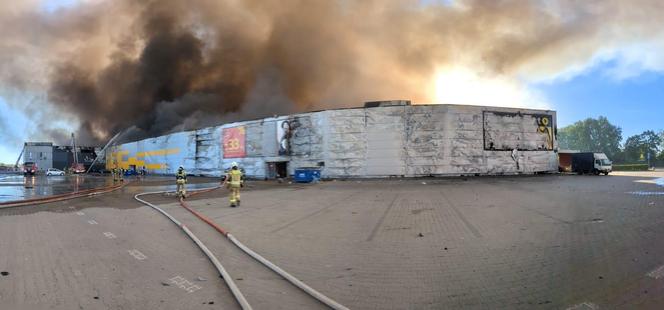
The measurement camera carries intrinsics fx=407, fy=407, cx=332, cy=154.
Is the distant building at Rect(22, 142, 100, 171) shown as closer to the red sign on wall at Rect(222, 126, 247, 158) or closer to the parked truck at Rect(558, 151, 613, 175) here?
the red sign on wall at Rect(222, 126, 247, 158)

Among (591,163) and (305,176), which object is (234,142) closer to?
(305,176)

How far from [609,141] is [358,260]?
143 meters

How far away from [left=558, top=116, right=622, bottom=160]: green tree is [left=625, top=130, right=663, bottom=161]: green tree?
17.1 ft

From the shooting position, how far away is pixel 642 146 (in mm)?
107000

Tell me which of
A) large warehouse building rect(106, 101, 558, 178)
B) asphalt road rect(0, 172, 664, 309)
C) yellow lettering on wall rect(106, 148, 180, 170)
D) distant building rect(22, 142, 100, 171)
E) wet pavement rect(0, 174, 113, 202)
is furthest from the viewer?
distant building rect(22, 142, 100, 171)

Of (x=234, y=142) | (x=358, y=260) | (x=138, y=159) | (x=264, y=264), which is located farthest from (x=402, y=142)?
(x=138, y=159)

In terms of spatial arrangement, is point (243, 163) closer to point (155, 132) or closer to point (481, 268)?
point (155, 132)

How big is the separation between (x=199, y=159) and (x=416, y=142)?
24.6m

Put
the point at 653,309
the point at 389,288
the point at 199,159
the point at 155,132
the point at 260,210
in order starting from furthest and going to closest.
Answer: the point at 155,132, the point at 199,159, the point at 260,210, the point at 389,288, the point at 653,309

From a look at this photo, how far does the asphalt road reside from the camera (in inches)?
164

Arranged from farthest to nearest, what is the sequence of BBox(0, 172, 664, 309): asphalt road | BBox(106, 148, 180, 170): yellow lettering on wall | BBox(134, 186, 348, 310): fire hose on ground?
BBox(106, 148, 180, 170): yellow lettering on wall → BBox(0, 172, 664, 309): asphalt road → BBox(134, 186, 348, 310): fire hose on ground

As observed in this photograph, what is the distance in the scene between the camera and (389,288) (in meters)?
4.62

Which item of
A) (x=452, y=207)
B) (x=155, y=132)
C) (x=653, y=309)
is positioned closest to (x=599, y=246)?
(x=653, y=309)

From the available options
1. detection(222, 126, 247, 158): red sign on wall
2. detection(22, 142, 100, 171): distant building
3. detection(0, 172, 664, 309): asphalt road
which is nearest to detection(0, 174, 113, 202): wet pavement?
detection(0, 172, 664, 309): asphalt road
